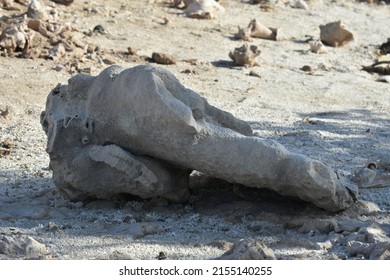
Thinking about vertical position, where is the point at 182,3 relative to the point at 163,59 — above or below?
below

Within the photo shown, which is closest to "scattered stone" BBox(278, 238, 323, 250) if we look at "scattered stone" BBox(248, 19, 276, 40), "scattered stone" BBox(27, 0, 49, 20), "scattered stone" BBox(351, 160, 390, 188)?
"scattered stone" BBox(351, 160, 390, 188)

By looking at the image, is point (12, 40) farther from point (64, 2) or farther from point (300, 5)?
point (300, 5)

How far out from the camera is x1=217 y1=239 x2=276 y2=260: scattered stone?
424 centimetres

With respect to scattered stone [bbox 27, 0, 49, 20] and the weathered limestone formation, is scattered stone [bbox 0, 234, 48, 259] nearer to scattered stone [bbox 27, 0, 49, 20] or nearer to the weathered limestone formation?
the weathered limestone formation

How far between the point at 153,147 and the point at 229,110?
9.91 ft

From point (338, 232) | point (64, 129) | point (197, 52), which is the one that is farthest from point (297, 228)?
point (197, 52)

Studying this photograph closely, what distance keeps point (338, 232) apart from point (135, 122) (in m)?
1.20

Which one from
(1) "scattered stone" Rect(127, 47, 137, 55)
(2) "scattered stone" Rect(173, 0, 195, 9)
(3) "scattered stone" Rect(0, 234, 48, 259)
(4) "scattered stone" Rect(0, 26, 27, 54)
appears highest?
(3) "scattered stone" Rect(0, 234, 48, 259)

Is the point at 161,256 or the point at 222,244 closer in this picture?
the point at 161,256

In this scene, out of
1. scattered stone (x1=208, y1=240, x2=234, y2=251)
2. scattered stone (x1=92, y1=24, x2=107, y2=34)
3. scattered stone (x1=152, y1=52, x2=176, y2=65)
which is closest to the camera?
scattered stone (x1=208, y1=240, x2=234, y2=251)

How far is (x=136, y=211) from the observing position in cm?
527

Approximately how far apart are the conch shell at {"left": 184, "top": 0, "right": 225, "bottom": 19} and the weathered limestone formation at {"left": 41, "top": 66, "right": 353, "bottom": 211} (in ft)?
19.5

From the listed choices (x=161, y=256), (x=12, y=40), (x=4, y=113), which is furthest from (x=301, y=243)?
(x=12, y=40)

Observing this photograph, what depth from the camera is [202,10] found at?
11320 mm
